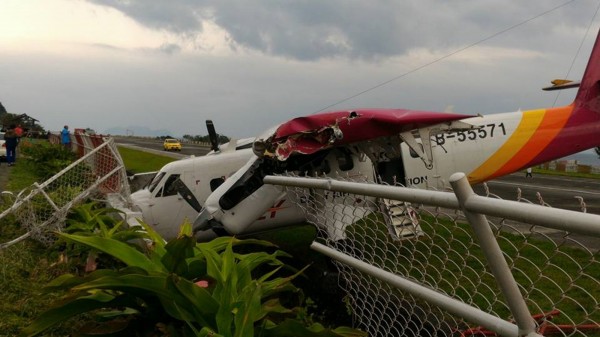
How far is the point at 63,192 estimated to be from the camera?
28.8 feet

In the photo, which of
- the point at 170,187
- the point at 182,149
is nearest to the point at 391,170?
the point at 170,187

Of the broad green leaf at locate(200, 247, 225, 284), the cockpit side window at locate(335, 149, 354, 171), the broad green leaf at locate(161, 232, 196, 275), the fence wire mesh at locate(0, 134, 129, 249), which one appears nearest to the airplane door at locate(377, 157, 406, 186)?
the cockpit side window at locate(335, 149, 354, 171)

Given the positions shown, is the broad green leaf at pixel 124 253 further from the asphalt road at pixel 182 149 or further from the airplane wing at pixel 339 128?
the asphalt road at pixel 182 149

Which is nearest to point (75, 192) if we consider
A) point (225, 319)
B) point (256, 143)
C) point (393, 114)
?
point (256, 143)

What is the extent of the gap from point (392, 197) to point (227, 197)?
5353 mm

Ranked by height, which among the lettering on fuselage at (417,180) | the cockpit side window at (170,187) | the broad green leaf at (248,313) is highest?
the broad green leaf at (248,313)

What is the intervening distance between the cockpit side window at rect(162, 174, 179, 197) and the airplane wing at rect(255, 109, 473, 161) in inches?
119

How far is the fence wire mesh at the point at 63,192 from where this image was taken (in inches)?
307

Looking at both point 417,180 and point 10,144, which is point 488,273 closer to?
point 417,180

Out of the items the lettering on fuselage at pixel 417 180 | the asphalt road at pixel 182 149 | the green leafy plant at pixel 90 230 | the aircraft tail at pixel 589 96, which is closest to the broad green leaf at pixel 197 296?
the green leafy plant at pixel 90 230

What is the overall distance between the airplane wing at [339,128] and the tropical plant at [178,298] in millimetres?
3380

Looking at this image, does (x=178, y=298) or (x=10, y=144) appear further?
(x=10, y=144)

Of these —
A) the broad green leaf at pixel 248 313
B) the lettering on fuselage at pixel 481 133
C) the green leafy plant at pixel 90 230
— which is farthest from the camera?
the lettering on fuselage at pixel 481 133

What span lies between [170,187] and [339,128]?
3783mm
